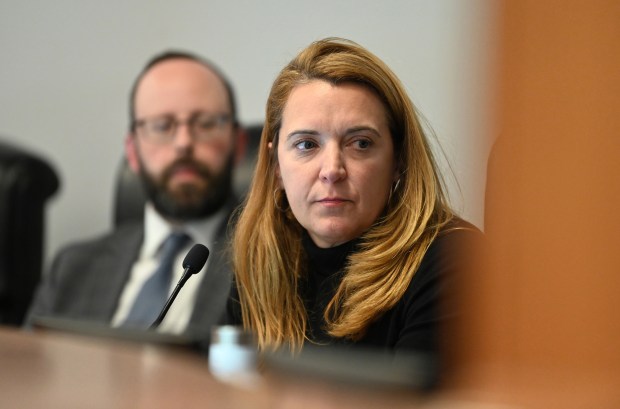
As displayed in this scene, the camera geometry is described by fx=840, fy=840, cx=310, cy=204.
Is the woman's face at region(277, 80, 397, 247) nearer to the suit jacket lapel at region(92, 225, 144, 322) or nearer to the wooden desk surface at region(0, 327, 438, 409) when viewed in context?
the wooden desk surface at region(0, 327, 438, 409)

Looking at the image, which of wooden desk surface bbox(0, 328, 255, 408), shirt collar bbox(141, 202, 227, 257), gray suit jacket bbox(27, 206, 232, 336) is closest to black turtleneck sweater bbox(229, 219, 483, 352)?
wooden desk surface bbox(0, 328, 255, 408)

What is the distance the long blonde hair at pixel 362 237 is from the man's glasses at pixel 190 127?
2.52 ft

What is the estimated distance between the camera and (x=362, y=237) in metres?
0.88

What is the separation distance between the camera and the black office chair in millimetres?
2270

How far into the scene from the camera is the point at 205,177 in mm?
1758

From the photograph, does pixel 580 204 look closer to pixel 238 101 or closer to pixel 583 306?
pixel 583 306

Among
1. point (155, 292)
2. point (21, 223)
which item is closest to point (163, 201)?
point (155, 292)

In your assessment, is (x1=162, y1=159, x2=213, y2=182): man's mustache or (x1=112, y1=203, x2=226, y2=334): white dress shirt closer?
(x1=112, y1=203, x2=226, y2=334): white dress shirt

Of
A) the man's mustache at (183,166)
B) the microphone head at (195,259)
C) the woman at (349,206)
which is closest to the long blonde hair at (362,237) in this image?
the woman at (349,206)

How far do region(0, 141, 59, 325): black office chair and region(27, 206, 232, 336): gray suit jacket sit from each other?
0.42m

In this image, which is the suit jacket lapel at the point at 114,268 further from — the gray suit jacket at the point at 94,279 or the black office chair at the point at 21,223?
the black office chair at the point at 21,223

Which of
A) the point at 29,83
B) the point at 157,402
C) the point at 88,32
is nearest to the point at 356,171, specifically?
the point at 157,402

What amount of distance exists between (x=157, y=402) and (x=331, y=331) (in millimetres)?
597

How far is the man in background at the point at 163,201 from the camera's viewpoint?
1.66m
